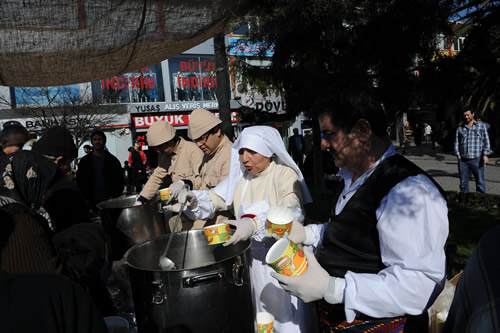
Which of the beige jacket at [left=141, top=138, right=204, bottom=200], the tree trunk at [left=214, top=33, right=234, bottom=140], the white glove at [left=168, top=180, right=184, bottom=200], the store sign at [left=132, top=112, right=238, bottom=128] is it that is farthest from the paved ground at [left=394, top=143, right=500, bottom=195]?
the store sign at [left=132, top=112, right=238, bottom=128]

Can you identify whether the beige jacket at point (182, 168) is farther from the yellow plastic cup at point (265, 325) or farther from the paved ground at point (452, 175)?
the paved ground at point (452, 175)

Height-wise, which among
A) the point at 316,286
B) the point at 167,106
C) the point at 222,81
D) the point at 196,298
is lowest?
the point at 196,298

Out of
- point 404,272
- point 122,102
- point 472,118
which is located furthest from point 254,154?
point 122,102

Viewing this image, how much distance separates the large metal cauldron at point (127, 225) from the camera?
3264 mm

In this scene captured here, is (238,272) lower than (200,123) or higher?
lower

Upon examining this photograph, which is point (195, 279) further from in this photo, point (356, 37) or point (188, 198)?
point (356, 37)

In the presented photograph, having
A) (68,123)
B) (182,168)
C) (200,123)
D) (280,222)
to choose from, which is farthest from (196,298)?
(68,123)

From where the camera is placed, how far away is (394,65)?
3439 mm

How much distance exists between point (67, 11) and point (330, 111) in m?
1.22

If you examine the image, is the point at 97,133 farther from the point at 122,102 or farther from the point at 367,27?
the point at 122,102

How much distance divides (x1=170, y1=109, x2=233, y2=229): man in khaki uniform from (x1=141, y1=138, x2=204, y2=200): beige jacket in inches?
18.1

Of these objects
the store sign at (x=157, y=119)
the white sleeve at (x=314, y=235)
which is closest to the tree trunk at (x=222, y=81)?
the white sleeve at (x=314, y=235)

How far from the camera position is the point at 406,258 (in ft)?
4.43

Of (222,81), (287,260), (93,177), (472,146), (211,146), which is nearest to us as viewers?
(287,260)
